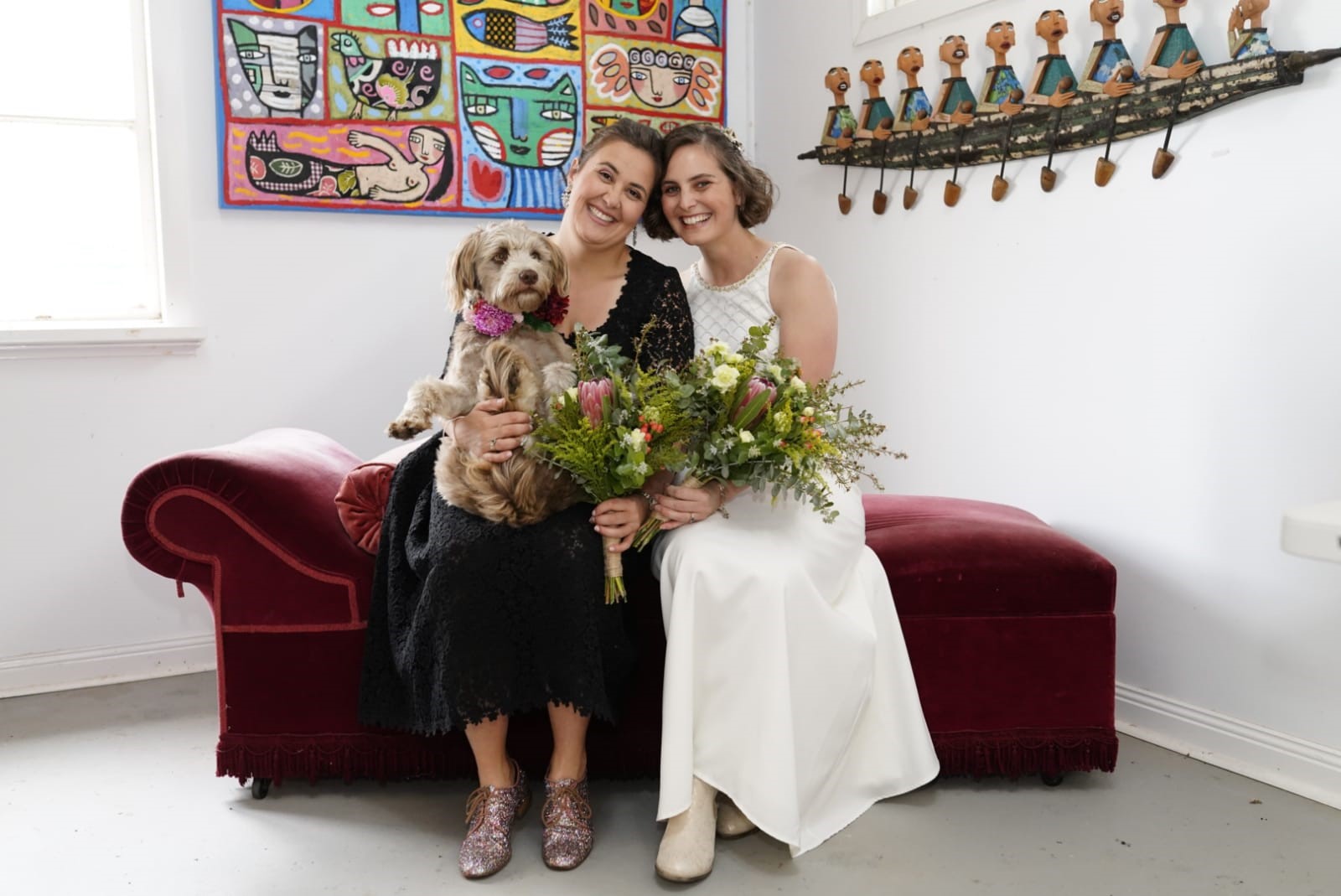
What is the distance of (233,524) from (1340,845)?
228 centimetres

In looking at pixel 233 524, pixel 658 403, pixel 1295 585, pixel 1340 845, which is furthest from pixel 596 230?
pixel 1340 845

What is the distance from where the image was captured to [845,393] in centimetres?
354

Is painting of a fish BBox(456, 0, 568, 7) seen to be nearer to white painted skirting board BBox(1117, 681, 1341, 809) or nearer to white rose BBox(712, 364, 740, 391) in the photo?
white rose BBox(712, 364, 740, 391)

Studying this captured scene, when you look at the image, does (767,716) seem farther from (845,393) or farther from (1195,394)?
(845,393)

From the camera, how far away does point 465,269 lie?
2.05 meters

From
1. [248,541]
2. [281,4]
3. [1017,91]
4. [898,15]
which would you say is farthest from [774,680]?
[281,4]

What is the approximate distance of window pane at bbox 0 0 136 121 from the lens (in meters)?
2.92

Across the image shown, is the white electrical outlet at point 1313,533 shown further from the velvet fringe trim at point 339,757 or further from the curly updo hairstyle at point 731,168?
the velvet fringe trim at point 339,757

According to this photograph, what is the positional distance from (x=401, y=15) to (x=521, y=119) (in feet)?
1.56

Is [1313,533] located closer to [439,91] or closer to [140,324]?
[439,91]

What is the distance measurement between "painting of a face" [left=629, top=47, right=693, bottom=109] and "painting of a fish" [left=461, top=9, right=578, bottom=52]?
9.5 inches

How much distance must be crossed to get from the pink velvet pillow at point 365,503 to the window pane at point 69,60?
1.54 meters

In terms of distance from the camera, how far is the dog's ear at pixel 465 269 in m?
2.04

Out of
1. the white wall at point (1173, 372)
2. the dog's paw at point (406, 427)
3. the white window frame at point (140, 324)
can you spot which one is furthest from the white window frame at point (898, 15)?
the white window frame at point (140, 324)
